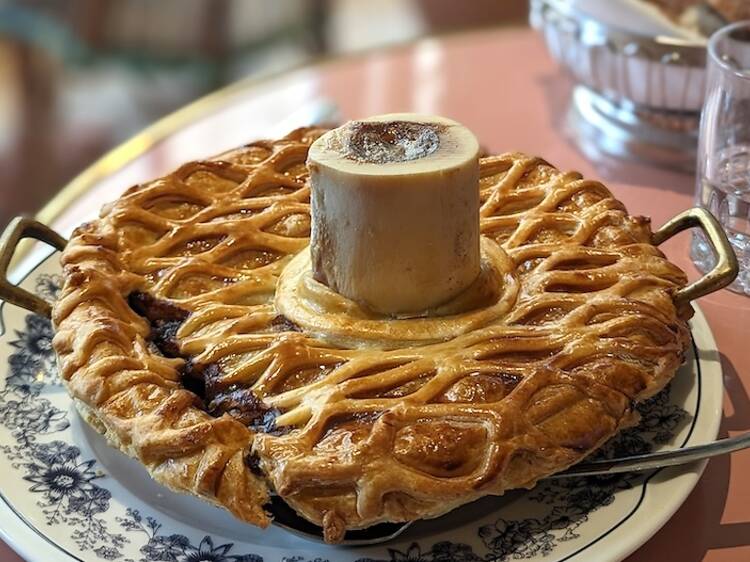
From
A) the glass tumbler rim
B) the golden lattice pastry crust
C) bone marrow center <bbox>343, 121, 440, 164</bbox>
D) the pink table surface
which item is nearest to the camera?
the golden lattice pastry crust

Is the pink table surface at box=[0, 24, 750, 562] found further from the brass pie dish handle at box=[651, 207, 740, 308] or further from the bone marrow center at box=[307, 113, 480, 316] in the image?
the bone marrow center at box=[307, 113, 480, 316]

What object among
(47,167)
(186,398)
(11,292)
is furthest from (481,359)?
(47,167)

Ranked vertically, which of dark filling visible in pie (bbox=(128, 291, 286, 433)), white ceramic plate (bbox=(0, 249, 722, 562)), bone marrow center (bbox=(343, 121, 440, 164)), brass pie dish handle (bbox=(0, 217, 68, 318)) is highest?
bone marrow center (bbox=(343, 121, 440, 164))

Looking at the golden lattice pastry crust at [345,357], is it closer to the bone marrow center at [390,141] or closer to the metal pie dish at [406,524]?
the metal pie dish at [406,524]

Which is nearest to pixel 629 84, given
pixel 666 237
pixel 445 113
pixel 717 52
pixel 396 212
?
pixel 717 52

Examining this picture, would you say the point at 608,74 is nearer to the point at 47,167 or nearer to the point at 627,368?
the point at 627,368

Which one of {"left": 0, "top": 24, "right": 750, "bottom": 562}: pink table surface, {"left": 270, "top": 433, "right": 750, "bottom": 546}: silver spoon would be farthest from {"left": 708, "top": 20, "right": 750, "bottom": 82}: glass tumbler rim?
{"left": 270, "top": 433, "right": 750, "bottom": 546}: silver spoon

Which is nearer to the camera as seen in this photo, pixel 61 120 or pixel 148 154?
pixel 148 154
